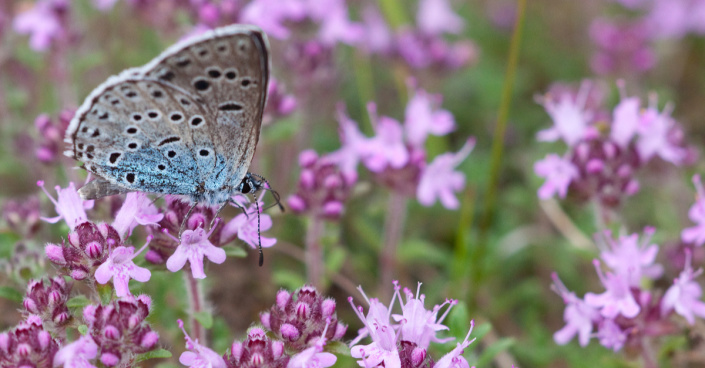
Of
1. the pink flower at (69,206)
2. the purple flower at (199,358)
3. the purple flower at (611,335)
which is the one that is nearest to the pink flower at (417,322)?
the purple flower at (199,358)

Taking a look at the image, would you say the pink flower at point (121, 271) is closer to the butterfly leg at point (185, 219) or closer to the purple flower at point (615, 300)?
the butterfly leg at point (185, 219)

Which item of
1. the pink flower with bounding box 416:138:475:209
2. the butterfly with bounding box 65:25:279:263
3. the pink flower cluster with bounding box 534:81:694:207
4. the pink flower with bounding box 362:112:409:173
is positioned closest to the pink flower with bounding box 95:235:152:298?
the butterfly with bounding box 65:25:279:263

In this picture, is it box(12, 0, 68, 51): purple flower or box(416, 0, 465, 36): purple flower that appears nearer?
box(12, 0, 68, 51): purple flower

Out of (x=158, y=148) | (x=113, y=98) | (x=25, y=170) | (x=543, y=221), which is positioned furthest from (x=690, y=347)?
(x=25, y=170)

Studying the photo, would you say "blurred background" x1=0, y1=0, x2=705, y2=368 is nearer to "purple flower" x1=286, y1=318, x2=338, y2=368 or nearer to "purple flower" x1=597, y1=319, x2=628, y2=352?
"purple flower" x1=597, y1=319, x2=628, y2=352

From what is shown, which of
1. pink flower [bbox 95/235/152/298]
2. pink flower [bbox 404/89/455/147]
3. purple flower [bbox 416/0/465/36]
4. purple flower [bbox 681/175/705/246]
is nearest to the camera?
pink flower [bbox 95/235/152/298]

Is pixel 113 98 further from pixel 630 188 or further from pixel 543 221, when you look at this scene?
pixel 543 221

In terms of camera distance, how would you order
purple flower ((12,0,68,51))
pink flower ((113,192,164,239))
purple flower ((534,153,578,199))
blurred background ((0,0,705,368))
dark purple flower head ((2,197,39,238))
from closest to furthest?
pink flower ((113,192,164,239)), dark purple flower head ((2,197,39,238)), purple flower ((534,153,578,199)), blurred background ((0,0,705,368)), purple flower ((12,0,68,51))
